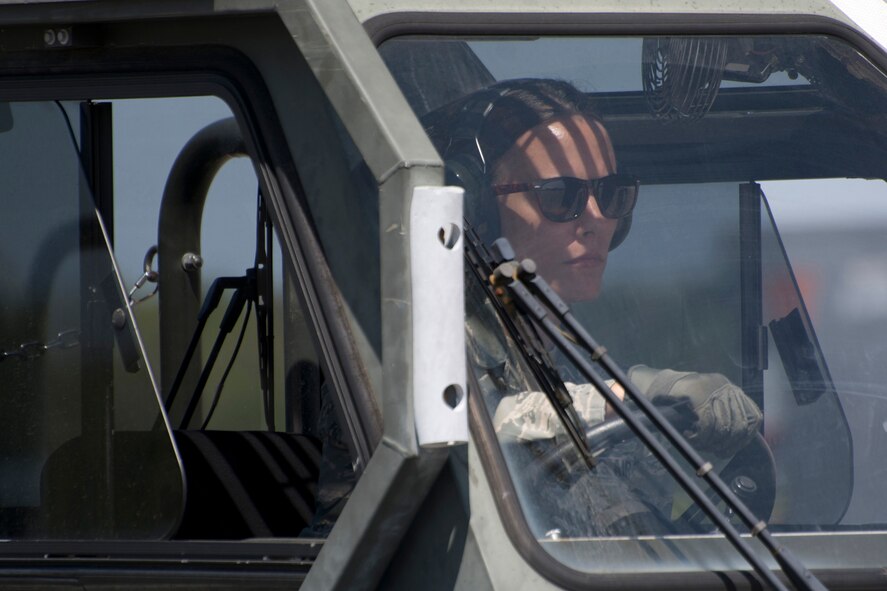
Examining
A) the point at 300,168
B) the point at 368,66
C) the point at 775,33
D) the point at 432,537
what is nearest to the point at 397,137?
the point at 368,66

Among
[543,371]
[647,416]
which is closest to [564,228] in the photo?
[543,371]

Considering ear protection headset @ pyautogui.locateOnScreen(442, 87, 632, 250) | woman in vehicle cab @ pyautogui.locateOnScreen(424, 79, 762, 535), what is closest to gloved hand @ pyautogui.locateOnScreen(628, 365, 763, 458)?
woman in vehicle cab @ pyautogui.locateOnScreen(424, 79, 762, 535)

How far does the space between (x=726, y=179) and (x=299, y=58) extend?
69cm

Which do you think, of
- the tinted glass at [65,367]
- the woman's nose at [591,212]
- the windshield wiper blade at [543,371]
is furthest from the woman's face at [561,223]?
the tinted glass at [65,367]

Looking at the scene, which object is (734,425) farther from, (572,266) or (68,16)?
(68,16)

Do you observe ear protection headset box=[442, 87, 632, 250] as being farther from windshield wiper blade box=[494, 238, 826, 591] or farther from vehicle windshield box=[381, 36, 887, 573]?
windshield wiper blade box=[494, 238, 826, 591]

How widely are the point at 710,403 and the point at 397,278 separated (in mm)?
581

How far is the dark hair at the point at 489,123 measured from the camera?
1778 millimetres

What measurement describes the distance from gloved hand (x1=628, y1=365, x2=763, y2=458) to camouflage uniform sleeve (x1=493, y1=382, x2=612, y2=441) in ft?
0.28

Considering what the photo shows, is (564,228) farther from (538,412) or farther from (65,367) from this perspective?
(65,367)

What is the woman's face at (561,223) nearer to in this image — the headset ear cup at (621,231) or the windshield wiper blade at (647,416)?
the headset ear cup at (621,231)

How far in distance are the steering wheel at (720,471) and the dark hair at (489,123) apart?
1.00ft

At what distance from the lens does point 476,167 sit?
180 cm

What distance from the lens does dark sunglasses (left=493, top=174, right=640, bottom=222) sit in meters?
1.80
